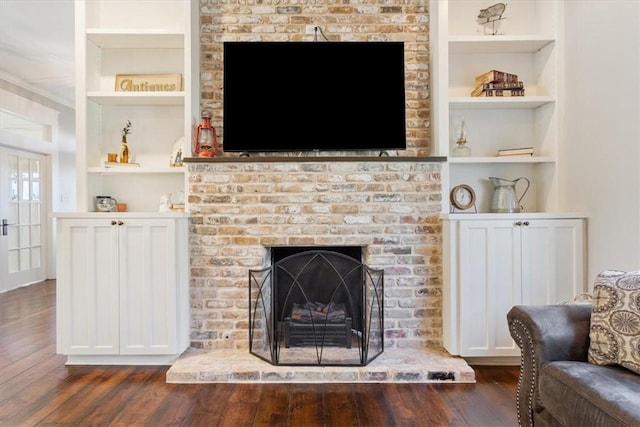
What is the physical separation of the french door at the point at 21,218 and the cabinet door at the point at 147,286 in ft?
13.0

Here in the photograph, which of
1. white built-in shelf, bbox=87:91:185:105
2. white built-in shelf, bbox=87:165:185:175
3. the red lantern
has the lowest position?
white built-in shelf, bbox=87:165:185:175

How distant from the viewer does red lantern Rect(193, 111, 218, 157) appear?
294 cm

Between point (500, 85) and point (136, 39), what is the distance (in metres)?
2.64

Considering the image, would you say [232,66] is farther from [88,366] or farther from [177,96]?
[88,366]

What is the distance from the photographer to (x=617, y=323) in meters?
1.65

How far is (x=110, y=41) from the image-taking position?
3035 mm

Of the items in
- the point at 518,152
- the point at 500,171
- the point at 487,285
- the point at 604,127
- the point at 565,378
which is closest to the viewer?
the point at 565,378

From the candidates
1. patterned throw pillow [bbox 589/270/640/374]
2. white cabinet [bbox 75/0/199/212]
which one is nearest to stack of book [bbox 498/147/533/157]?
patterned throw pillow [bbox 589/270/640/374]

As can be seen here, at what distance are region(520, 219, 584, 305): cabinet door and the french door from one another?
6160 mm

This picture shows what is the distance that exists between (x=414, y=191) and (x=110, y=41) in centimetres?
245

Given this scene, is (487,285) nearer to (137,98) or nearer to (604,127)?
(604,127)

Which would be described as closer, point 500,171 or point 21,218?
point 500,171

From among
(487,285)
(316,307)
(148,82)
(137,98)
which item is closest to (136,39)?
(148,82)

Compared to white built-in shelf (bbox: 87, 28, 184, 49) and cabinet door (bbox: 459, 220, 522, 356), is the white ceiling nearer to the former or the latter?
white built-in shelf (bbox: 87, 28, 184, 49)
